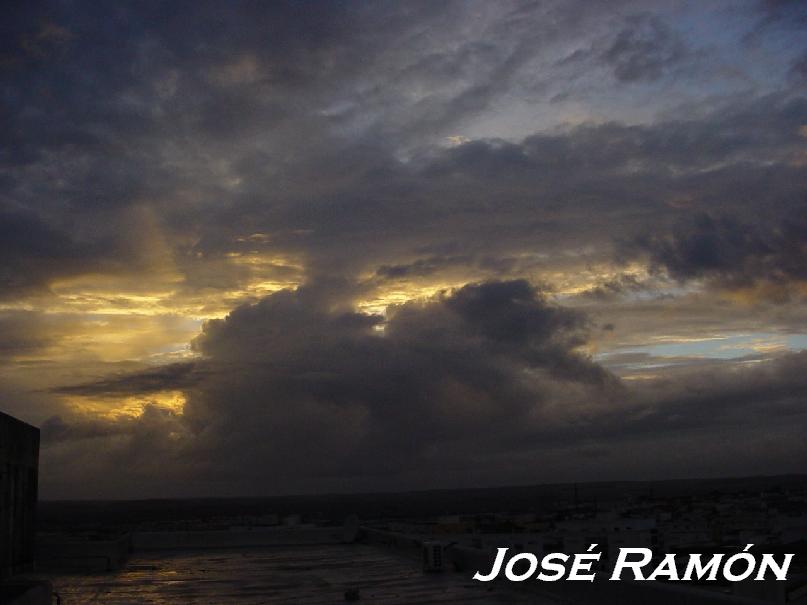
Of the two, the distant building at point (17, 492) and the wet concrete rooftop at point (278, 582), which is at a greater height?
the distant building at point (17, 492)

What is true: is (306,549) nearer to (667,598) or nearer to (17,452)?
(17,452)

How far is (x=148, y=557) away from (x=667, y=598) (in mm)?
30124

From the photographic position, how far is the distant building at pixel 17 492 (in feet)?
60.1

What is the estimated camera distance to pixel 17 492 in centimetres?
1947

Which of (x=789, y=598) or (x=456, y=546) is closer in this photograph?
(x=789, y=598)

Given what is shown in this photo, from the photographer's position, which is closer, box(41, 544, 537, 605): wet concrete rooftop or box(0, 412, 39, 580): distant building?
box(0, 412, 39, 580): distant building

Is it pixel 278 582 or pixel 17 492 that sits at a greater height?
pixel 17 492

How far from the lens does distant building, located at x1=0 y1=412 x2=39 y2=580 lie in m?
18.3

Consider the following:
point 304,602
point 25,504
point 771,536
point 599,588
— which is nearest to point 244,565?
point 304,602

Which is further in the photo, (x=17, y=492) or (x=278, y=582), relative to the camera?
(x=278, y=582)

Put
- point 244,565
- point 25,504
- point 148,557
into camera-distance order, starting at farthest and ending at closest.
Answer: point 148,557 < point 244,565 < point 25,504

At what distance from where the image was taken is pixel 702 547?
230 feet

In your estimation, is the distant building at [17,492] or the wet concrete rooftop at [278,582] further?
the wet concrete rooftop at [278,582]

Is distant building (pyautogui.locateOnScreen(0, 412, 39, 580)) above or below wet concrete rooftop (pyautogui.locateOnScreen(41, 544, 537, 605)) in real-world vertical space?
above
